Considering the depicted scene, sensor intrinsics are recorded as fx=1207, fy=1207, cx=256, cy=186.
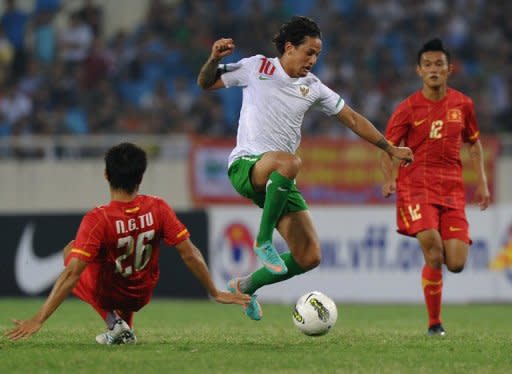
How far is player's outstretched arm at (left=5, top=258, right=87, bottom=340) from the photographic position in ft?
24.8

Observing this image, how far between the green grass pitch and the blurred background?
4868mm

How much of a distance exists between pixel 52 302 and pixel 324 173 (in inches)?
482

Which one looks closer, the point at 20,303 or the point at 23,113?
the point at 20,303

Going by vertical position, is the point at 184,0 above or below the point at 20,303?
above

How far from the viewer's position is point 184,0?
73.6 feet

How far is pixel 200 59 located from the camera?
21172mm

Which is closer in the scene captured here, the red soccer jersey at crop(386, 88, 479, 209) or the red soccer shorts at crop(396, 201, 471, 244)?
the red soccer shorts at crop(396, 201, 471, 244)

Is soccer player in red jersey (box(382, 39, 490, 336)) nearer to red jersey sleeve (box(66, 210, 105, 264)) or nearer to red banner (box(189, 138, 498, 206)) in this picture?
red jersey sleeve (box(66, 210, 105, 264))

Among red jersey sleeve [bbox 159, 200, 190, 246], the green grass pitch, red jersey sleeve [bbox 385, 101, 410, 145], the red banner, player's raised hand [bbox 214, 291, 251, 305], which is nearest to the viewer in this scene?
the green grass pitch

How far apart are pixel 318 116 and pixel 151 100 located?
2931 millimetres

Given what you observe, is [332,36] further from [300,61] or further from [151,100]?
[300,61]

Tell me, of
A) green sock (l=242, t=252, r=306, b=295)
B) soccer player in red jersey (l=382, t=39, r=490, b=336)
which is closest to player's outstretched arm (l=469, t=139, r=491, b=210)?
soccer player in red jersey (l=382, t=39, r=490, b=336)

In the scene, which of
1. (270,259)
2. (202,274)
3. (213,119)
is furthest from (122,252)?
(213,119)

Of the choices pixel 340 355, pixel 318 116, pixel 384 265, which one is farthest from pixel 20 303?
pixel 340 355
